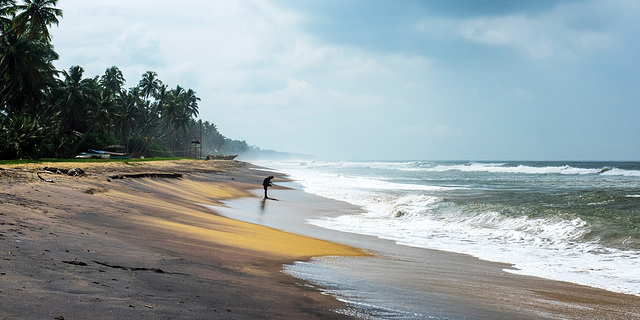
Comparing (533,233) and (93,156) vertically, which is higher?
(93,156)

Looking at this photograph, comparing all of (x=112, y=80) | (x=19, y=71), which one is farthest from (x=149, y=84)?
(x=19, y=71)

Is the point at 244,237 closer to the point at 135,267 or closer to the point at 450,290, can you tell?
the point at 135,267

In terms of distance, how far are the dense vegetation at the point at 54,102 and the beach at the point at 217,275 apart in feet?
93.3

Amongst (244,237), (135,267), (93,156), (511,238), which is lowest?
(511,238)

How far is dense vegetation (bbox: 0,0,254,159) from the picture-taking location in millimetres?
35531

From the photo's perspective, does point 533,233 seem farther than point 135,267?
Yes

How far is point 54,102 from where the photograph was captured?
53719 millimetres

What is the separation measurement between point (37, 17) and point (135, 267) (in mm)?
40536

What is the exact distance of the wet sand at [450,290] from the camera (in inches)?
193

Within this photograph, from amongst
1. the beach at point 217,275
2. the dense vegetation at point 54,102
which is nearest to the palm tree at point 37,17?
the dense vegetation at point 54,102

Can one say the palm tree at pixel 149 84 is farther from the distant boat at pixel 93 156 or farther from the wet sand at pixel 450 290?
the wet sand at pixel 450 290

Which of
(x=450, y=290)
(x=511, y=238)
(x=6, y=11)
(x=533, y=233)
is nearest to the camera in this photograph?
(x=450, y=290)

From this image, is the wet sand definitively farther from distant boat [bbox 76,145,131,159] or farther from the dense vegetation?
distant boat [bbox 76,145,131,159]

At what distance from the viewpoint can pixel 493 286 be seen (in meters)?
6.39
